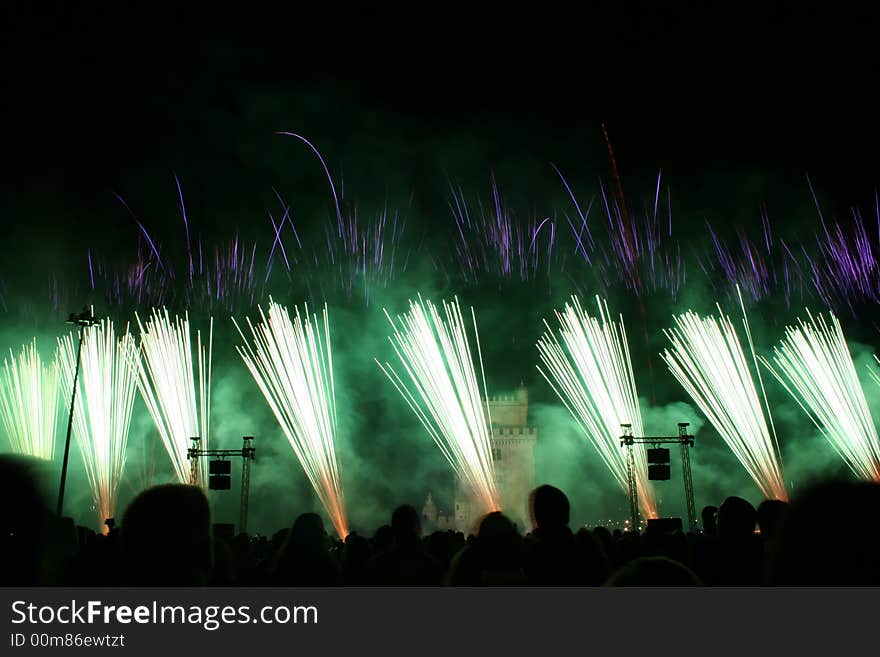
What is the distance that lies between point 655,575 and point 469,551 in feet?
5.50

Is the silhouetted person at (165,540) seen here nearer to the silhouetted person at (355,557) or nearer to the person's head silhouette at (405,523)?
the person's head silhouette at (405,523)

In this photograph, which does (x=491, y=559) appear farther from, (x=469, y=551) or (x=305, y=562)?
(x=305, y=562)

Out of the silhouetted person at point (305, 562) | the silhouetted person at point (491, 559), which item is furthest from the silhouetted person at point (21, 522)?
the silhouetted person at point (491, 559)

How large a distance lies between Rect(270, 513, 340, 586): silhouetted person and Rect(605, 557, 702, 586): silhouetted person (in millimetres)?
2213

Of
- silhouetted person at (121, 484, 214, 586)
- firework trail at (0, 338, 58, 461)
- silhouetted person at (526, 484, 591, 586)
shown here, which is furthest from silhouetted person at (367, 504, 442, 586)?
firework trail at (0, 338, 58, 461)

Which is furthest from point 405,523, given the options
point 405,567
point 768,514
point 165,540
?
point 768,514

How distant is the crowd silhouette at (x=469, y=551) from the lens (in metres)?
1.83

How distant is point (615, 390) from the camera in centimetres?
2180

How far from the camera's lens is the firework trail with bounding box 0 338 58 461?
82.1 ft

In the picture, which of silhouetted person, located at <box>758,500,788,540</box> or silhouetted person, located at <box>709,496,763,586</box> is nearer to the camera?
silhouetted person, located at <box>709,496,763,586</box>

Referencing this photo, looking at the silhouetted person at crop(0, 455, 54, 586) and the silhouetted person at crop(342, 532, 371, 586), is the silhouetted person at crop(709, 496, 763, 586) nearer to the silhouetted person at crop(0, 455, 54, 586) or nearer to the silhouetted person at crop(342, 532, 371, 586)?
the silhouetted person at crop(342, 532, 371, 586)

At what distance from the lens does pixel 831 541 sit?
1.82 m
